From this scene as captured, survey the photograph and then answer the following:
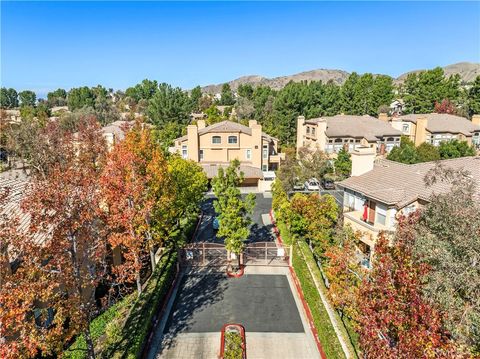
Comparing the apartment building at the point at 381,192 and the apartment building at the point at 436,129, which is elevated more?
the apartment building at the point at 436,129

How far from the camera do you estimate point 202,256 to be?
25.4 metres

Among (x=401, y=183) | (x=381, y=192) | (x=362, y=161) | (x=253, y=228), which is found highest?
(x=362, y=161)

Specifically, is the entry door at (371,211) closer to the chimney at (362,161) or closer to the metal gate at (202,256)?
the chimney at (362,161)

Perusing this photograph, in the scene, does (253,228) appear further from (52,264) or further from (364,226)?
(52,264)

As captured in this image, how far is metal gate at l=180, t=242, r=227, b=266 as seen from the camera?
2494 centimetres

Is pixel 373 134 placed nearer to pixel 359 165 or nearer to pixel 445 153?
pixel 445 153

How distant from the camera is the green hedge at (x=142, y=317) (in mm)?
15188

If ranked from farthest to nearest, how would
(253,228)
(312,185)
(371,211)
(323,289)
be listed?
(312,185) < (253,228) < (371,211) < (323,289)

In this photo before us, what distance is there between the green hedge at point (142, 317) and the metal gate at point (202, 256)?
6.58 feet

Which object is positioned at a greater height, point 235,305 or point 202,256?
point 202,256

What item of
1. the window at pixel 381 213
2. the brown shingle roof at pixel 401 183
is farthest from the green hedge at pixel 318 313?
the brown shingle roof at pixel 401 183

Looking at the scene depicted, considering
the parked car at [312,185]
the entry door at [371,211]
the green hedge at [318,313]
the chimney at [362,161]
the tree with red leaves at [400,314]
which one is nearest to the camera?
the tree with red leaves at [400,314]

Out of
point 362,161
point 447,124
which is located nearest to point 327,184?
point 362,161

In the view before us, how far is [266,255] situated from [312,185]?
22.7m
